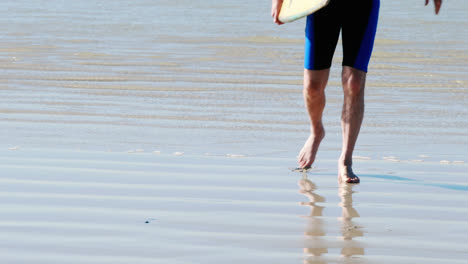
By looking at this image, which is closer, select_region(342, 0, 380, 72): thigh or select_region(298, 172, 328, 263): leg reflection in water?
select_region(298, 172, 328, 263): leg reflection in water

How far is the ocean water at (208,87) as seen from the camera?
5355 mm

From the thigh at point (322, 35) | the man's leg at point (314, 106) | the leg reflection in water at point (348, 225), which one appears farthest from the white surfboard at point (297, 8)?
the leg reflection in water at point (348, 225)

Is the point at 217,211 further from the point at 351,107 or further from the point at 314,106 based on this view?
the point at 314,106

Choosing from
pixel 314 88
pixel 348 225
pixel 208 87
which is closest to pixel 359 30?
pixel 314 88

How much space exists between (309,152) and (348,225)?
1232 mm

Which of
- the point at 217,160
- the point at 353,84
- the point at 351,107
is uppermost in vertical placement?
the point at 353,84

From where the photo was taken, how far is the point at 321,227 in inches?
135

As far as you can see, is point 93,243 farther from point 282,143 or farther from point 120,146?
point 282,143

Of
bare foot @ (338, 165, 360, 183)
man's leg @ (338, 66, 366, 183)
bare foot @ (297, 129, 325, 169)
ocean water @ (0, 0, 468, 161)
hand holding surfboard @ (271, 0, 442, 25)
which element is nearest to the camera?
bare foot @ (338, 165, 360, 183)

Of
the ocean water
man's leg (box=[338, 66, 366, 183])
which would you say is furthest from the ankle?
the ocean water

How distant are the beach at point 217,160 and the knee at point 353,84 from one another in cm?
40

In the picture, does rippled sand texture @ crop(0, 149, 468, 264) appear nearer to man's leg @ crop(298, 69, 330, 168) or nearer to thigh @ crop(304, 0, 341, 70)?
man's leg @ crop(298, 69, 330, 168)

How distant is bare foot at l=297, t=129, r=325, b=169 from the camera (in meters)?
4.62

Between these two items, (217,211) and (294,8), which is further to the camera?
(294,8)
